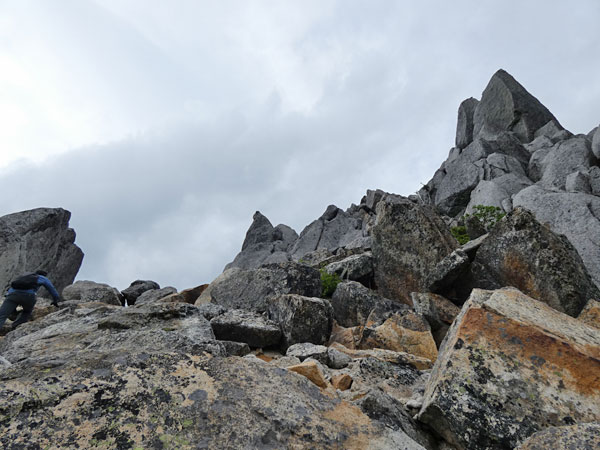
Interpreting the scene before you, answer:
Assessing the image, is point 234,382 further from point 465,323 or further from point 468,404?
point 465,323

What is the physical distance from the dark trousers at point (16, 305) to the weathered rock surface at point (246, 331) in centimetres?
997

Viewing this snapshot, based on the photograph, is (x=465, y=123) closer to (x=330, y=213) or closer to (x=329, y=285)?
(x=330, y=213)

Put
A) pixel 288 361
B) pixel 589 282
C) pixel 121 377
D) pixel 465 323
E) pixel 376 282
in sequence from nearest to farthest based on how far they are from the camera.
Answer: pixel 121 377 < pixel 465 323 < pixel 288 361 < pixel 589 282 < pixel 376 282

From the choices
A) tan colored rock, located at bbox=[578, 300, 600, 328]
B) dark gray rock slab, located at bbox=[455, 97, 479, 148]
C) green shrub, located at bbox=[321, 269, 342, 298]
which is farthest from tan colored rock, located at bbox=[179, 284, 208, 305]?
dark gray rock slab, located at bbox=[455, 97, 479, 148]

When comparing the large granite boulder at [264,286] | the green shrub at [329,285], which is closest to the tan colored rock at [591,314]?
the large granite boulder at [264,286]

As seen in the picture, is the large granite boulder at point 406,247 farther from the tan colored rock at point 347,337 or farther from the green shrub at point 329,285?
the tan colored rock at point 347,337

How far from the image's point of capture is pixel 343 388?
709 cm

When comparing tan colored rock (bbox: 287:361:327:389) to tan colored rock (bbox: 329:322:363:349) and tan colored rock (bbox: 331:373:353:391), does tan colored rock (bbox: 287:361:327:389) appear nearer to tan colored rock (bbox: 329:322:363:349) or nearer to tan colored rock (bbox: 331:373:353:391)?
tan colored rock (bbox: 331:373:353:391)

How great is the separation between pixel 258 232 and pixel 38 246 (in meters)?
38.0

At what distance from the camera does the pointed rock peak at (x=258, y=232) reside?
68.1 m

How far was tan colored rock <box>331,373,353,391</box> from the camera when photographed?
7098 millimetres

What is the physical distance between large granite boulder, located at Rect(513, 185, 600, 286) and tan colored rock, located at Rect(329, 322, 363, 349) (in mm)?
10655

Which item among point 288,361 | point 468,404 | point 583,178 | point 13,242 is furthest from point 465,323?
point 13,242

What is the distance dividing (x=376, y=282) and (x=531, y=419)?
41.5ft
